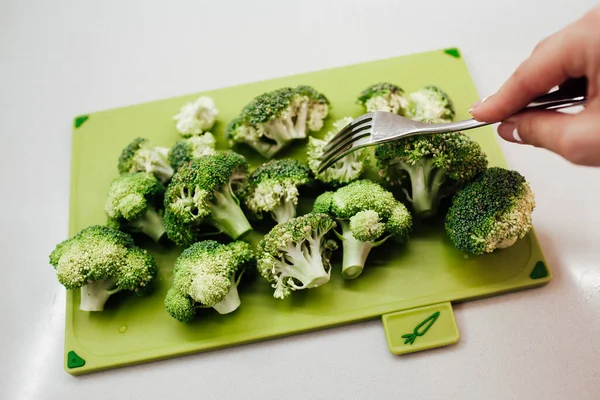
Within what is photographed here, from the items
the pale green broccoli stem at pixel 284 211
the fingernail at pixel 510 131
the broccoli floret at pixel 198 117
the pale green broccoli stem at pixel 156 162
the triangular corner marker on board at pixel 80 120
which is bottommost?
the fingernail at pixel 510 131

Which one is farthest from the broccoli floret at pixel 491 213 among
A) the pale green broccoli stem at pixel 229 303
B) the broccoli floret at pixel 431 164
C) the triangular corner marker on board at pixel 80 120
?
the triangular corner marker on board at pixel 80 120

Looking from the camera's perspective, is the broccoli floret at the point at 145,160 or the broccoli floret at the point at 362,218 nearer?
the broccoli floret at the point at 362,218

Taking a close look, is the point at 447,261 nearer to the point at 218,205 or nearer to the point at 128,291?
the point at 218,205

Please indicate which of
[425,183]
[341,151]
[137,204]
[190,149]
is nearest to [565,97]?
[425,183]

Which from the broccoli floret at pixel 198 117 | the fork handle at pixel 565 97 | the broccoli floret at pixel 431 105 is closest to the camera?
A: the fork handle at pixel 565 97

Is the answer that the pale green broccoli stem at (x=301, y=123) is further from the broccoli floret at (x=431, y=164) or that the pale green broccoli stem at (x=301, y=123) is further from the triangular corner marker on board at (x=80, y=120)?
the triangular corner marker on board at (x=80, y=120)

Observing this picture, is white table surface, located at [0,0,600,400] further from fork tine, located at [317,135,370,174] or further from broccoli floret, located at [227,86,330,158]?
fork tine, located at [317,135,370,174]

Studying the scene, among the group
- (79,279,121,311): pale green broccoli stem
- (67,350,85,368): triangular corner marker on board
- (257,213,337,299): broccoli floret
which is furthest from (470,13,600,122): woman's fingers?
(67,350,85,368): triangular corner marker on board
